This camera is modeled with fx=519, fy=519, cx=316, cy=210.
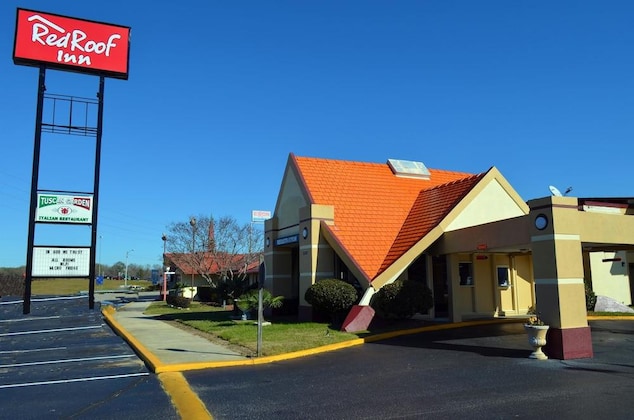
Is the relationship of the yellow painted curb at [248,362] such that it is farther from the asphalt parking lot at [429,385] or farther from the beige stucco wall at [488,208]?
the beige stucco wall at [488,208]

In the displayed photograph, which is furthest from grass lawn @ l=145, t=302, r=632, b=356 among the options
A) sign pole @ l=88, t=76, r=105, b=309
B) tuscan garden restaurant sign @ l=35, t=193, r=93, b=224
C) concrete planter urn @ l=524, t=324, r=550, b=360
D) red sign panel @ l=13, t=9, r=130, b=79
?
red sign panel @ l=13, t=9, r=130, b=79

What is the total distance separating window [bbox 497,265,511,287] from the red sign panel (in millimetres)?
16761

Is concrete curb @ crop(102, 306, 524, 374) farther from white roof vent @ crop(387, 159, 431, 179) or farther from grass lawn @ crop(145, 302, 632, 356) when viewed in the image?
white roof vent @ crop(387, 159, 431, 179)

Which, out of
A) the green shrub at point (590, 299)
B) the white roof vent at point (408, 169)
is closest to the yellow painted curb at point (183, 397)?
the white roof vent at point (408, 169)

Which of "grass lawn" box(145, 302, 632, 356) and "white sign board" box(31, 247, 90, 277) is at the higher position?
"white sign board" box(31, 247, 90, 277)

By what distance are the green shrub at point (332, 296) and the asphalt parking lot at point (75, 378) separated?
6229 millimetres

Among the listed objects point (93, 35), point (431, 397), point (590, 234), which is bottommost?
point (431, 397)

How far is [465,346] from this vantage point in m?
13.5

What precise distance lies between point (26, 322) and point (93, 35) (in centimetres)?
1326

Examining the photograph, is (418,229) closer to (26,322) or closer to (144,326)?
(144,326)

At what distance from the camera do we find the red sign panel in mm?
19562

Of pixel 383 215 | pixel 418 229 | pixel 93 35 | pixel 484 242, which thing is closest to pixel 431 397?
pixel 484 242

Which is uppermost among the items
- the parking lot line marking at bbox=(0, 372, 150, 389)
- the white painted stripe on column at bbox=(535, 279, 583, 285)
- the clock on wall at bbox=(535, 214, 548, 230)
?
the clock on wall at bbox=(535, 214, 548, 230)

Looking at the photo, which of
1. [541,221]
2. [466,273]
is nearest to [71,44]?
[466,273]
